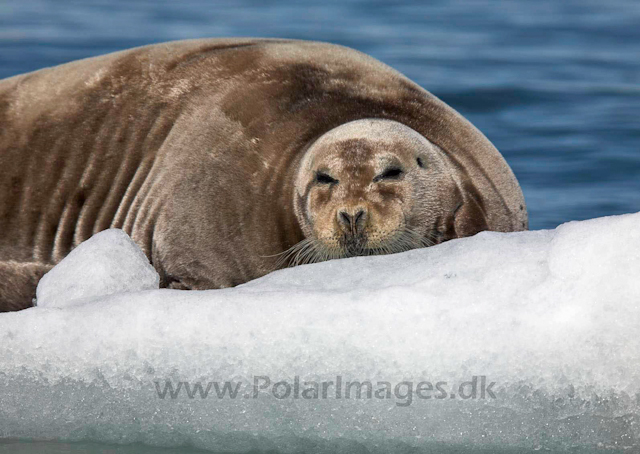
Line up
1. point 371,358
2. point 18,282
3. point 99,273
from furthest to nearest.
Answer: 1. point 18,282
2. point 99,273
3. point 371,358

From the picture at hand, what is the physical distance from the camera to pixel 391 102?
18.6 ft

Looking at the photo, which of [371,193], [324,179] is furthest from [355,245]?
[324,179]

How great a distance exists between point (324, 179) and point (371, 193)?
216 millimetres

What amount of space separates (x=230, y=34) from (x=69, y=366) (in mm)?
9009

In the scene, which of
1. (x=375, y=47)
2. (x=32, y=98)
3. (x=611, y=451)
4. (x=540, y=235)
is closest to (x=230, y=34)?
(x=375, y=47)

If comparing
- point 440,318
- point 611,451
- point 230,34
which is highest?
point 440,318

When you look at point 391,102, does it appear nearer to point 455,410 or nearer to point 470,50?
point 455,410

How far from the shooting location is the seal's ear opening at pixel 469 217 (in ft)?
17.6

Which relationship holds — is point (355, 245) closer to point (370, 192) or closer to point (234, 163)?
point (370, 192)

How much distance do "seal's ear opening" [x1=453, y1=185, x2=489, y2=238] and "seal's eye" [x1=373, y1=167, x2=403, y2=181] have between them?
1.07 feet

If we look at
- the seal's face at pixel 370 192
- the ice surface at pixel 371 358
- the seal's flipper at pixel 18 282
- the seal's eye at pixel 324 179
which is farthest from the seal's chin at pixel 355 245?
the seal's flipper at pixel 18 282

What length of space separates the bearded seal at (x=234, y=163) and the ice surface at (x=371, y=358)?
1086mm

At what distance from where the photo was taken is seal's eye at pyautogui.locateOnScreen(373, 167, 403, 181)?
5164 mm

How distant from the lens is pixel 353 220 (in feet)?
16.2
